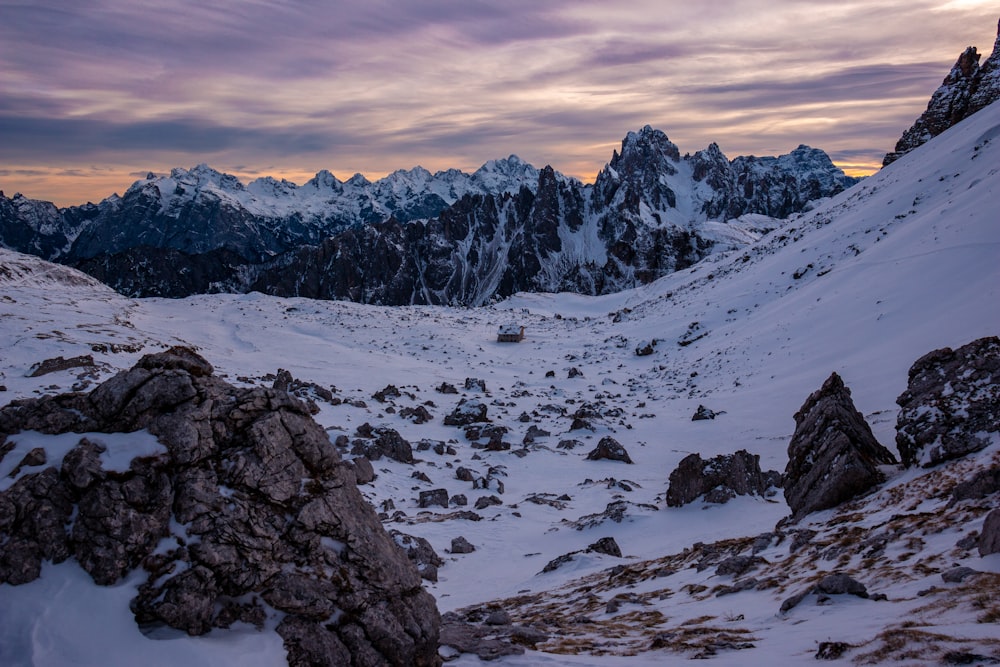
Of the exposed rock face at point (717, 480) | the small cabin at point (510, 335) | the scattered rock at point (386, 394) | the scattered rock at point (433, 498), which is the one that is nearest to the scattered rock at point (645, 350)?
the small cabin at point (510, 335)

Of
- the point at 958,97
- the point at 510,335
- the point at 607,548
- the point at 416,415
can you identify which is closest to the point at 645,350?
the point at 510,335

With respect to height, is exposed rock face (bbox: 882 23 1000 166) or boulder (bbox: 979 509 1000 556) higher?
exposed rock face (bbox: 882 23 1000 166)

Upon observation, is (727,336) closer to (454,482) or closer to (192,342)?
(454,482)

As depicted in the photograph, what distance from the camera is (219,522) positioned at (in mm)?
7957

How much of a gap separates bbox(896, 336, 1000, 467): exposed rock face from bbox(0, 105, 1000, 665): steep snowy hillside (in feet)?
1.95

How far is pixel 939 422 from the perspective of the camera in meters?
13.3

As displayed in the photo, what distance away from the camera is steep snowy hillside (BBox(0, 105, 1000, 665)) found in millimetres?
7617

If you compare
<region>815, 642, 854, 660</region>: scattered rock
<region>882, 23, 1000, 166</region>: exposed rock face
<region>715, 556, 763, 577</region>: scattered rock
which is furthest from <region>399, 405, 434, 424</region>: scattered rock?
<region>882, 23, 1000, 166</region>: exposed rock face

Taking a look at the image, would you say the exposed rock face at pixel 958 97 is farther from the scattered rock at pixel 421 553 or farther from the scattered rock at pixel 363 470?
the scattered rock at pixel 421 553

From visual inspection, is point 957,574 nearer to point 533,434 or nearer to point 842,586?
point 842,586

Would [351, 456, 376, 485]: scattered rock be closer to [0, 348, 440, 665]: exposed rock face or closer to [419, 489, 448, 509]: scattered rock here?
[419, 489, 448, 509]: scattered rock

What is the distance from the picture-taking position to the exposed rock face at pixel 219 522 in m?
7.43

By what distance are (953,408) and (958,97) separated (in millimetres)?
83830

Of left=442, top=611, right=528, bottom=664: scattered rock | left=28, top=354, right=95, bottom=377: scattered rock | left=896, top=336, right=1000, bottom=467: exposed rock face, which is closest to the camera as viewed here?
left=442, top=611, right=528, bottom=664: scattered rock
